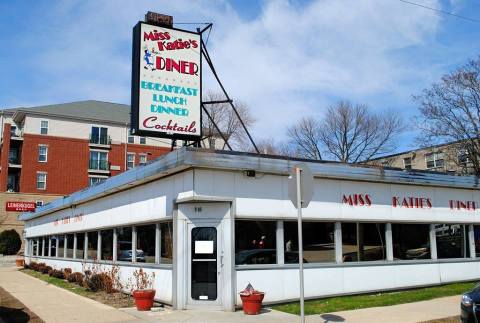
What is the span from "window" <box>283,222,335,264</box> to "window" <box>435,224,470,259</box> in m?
4.80

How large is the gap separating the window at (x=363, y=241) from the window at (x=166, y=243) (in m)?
5.03

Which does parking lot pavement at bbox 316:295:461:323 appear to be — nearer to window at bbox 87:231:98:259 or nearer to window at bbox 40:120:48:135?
window at bbox 87:231:98:259

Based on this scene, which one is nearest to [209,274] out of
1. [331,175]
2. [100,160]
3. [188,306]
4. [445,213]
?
[188,306]

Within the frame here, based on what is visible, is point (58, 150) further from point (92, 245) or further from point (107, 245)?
point (107, 245)

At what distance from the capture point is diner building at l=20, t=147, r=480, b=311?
1259 cm

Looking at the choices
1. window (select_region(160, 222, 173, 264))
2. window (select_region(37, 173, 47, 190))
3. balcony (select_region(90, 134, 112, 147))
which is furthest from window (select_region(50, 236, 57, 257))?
balcony (select_region(90, 134, 112, 147))

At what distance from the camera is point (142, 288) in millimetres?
14312

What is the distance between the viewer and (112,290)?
16438 mm

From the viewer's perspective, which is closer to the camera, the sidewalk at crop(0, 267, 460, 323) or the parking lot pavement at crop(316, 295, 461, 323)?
the parking lot pavement at crop(316, 295, 461, 323)

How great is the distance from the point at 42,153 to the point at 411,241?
53.6 m

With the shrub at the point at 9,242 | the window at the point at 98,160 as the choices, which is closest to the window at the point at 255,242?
the shrub at the point at 9,242

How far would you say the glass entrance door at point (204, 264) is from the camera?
12516mm

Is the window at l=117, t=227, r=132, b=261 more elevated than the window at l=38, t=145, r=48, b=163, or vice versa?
the window at l=38, t=145, r=48, b=163

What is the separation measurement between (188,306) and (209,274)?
0.95m
